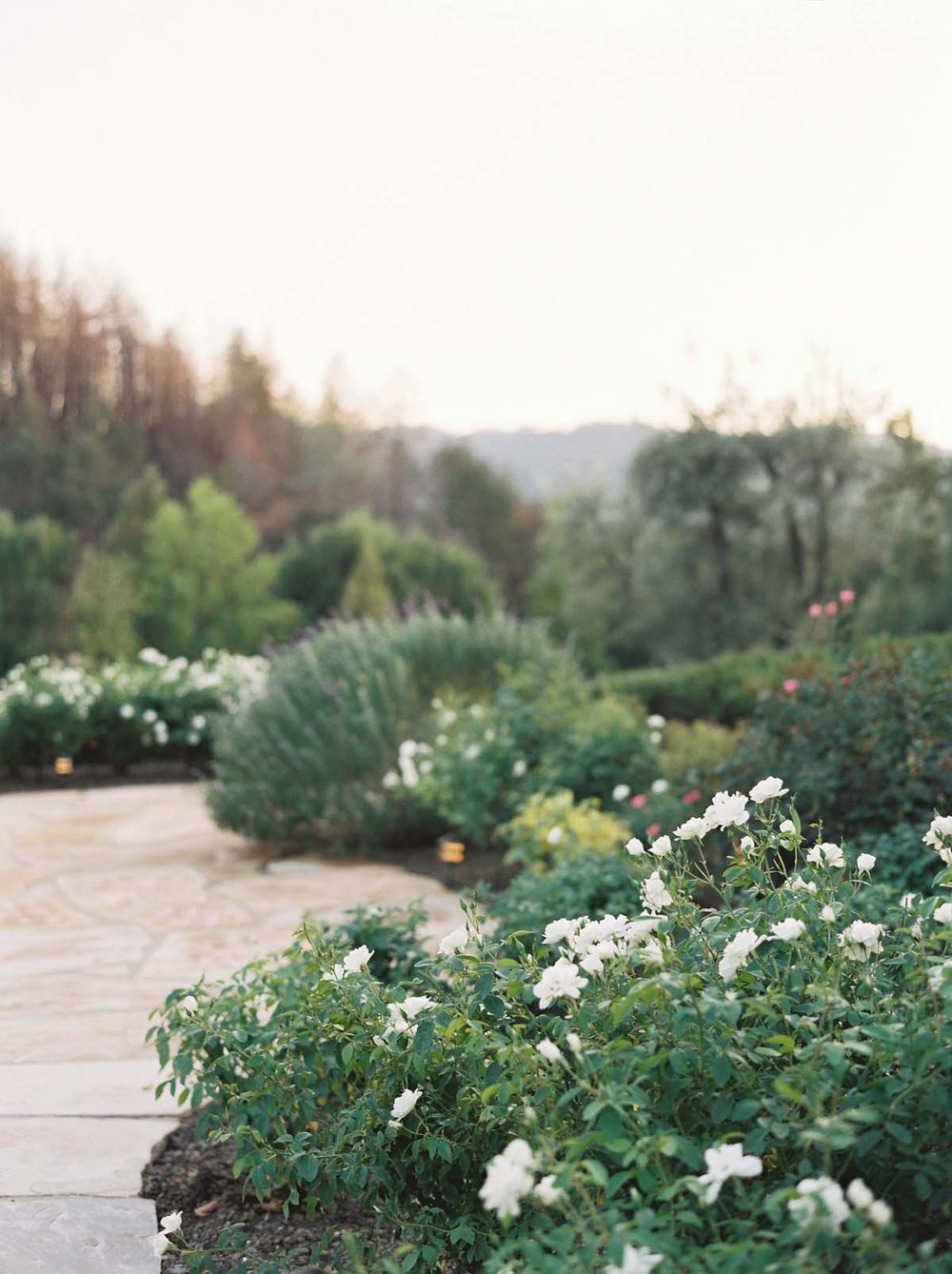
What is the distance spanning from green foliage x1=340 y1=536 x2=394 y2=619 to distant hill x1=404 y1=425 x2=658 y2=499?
8796mm

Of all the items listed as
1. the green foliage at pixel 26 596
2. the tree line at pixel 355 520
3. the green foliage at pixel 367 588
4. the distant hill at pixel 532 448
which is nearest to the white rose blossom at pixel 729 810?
the tree line at pixel 355 520

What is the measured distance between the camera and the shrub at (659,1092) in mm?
1278

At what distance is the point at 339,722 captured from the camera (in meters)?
5.82

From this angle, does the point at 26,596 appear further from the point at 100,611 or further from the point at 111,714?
the point at 111,714

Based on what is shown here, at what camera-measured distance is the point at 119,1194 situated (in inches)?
90.0

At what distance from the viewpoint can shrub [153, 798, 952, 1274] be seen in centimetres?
128

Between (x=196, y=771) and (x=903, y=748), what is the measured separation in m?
5.74

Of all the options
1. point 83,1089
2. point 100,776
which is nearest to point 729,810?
point 83,1089

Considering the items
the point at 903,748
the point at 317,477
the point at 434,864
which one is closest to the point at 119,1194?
the point at 903,748

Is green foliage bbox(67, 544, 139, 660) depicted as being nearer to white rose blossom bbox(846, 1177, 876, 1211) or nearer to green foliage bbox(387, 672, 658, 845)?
green foliage bbox(387, 672, 658, 845)

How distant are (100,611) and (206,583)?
20.7 ft

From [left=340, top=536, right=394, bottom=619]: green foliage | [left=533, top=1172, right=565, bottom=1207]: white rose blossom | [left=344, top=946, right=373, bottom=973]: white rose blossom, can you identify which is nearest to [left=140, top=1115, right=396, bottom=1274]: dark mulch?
[left=344, top=946, right=373, bottom=973]: white rose blossom

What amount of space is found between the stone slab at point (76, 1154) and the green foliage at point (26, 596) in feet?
32.1

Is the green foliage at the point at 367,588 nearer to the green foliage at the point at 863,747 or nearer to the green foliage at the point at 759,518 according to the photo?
the green foliage at the point at 759,518
